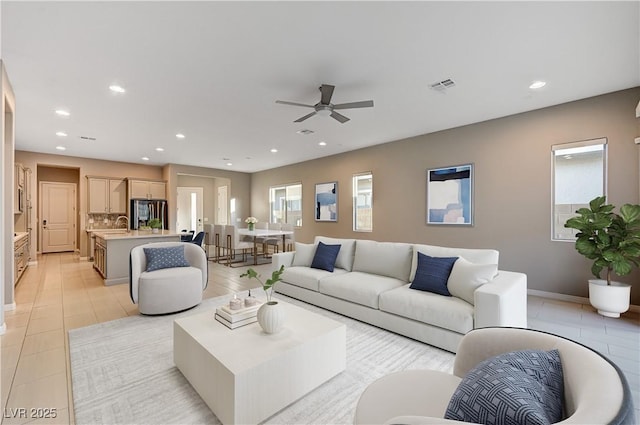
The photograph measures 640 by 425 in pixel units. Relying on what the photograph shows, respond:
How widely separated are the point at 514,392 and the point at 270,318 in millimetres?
1574

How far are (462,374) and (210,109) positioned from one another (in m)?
4.37

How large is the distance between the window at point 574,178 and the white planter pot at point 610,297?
2.79 feet

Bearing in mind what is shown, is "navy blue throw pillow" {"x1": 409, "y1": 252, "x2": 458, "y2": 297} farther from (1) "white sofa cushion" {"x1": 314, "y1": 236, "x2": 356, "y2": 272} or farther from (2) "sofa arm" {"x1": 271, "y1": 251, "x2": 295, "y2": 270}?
(2) "sofa arm" {"x1": 271, "y1": 251, "x2": 295, "y2": 270}

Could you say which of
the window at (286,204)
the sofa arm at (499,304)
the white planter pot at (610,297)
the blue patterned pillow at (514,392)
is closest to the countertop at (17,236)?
the window at (286,204)

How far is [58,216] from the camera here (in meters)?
8.58

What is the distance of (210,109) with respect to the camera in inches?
166

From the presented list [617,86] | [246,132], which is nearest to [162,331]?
[246,132]

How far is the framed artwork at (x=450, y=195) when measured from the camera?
16.5ft

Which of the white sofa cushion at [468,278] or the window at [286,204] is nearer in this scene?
the white sofa cushion at [468,278]

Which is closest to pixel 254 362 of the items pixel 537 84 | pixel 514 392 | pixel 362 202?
pixel 514 392

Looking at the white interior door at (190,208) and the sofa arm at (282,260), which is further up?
the white interior door at (190,208)

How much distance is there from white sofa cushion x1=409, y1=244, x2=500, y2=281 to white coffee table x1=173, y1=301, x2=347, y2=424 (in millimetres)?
1577

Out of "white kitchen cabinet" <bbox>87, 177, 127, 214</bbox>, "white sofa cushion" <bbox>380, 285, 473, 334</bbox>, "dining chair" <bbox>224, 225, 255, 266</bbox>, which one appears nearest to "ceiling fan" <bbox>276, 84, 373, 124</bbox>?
"white sofa cushion" <bbox>380, 285, 473, 334</bbox>

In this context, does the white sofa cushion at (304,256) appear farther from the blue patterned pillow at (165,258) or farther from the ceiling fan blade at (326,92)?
the ceiling fan blade at (326,92)
